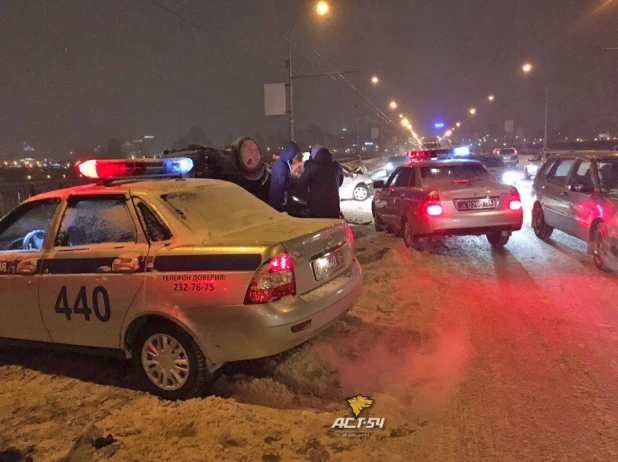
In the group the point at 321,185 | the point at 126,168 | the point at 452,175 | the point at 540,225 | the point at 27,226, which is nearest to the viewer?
the point at 126,168

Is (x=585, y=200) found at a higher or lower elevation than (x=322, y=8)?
lower

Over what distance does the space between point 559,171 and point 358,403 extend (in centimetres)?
778

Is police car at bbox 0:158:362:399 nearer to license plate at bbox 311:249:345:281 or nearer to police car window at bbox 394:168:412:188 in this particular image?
license plate at bbox 311:249:345:281

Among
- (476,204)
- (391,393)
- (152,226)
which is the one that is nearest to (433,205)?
(476,204)

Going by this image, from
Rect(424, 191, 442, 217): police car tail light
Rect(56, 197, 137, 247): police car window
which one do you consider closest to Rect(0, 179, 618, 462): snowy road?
Rect(56, 197, 137, 247): police car window

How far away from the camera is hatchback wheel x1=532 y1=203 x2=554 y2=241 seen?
32.5ft

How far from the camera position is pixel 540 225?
10.1 metres

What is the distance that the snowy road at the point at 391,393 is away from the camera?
11.0ft

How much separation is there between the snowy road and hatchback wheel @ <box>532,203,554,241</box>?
359 centimetres

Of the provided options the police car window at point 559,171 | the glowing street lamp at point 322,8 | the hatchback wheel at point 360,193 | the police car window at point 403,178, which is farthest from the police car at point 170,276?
the glowing street lamp at point 322,8

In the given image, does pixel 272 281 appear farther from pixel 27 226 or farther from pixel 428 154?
pixel 428 154

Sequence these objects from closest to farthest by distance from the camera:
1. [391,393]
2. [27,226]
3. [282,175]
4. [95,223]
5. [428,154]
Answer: [391,393], [95,223], [27,226], [282,175], [428,154]

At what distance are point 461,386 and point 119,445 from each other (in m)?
2.49

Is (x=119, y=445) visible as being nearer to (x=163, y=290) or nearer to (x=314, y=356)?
(x=163, y=290)
